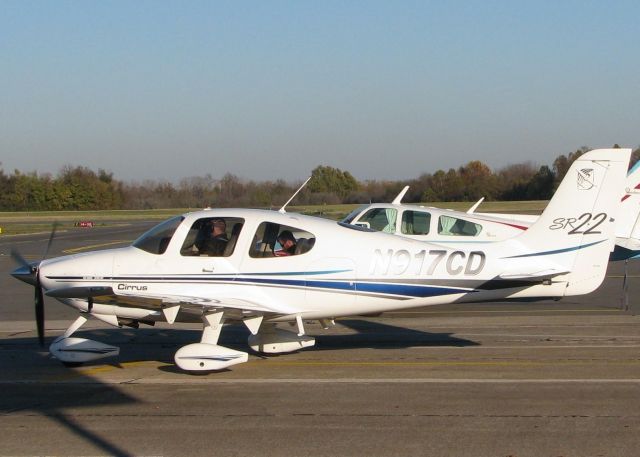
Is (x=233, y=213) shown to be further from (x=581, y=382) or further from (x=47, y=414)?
(x=581, y=382)

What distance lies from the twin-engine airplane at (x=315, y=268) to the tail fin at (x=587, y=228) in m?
0.01

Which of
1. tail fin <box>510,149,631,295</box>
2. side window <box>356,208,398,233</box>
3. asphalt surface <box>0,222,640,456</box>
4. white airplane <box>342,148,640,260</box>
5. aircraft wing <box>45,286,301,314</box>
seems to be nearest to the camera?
asphalt surface <box>0,222,640,456</box>

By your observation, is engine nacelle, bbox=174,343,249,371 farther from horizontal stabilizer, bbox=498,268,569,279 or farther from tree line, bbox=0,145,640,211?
tree line, bbox=0,145,640,211

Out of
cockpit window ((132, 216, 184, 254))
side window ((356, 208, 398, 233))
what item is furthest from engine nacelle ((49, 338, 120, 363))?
side window ((356, 208, 398, 233))

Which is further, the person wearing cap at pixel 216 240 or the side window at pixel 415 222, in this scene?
the side window at pixel 415 222

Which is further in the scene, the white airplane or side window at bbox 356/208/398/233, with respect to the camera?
side window at bbox 356/208/398/233

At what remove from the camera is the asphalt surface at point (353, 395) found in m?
7.29

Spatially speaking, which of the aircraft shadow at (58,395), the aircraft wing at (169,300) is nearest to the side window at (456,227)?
the aircraft wing at (169,300)

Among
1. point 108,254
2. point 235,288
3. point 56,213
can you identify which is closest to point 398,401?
point 235,288

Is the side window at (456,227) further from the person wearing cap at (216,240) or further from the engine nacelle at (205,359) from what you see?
the engine nacelle at (205,359)

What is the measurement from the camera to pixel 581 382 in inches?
377

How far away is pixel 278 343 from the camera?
1167 cm

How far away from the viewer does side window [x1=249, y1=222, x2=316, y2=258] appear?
36.4 ft

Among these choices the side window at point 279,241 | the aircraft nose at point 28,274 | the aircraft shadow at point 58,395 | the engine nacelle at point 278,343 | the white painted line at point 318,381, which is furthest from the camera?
the engine nacelle at point 278,343
